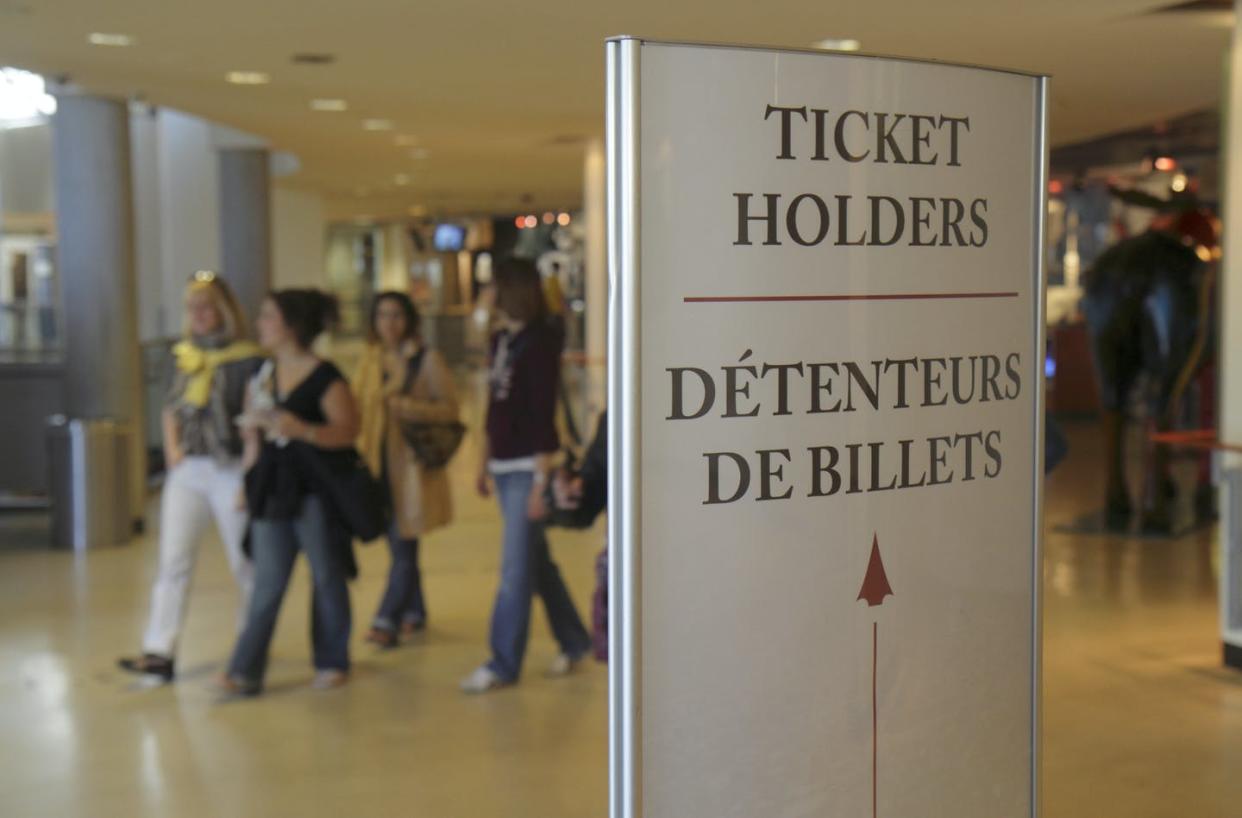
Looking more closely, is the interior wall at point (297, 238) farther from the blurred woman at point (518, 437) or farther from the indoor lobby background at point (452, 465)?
the blurred woman at point (518, 437)

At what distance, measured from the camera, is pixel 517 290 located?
589 cm

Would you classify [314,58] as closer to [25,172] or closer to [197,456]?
[197,456]

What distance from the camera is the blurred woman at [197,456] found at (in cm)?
608

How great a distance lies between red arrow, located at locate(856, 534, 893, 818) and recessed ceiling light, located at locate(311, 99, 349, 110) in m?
9.32

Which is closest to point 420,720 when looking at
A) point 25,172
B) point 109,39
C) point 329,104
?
point 109,39

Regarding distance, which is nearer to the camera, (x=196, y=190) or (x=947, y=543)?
(x=947, y=543)

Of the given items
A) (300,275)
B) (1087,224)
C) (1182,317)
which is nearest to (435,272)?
(300,275)

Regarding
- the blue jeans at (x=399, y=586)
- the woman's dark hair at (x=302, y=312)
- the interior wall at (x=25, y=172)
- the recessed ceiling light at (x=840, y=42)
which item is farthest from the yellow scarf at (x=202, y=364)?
the interior wall at (x=25, y=172)

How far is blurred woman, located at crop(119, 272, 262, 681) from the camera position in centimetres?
608

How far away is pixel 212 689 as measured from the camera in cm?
607

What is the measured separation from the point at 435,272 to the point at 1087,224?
70.0 feet

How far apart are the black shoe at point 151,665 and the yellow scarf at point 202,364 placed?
3.43ft

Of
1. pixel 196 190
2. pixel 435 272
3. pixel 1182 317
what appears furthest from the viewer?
pixel 435 272

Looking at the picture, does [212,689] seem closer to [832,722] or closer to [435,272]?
[832,722]
